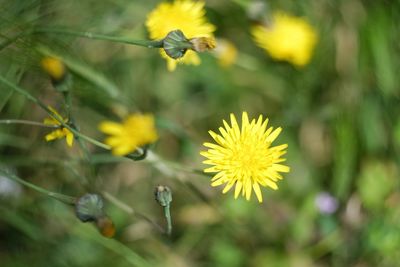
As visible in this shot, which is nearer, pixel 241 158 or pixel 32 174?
pixel 241 158

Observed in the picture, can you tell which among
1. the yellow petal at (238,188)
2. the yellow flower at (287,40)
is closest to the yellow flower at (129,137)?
the yellow petal at (238,188)

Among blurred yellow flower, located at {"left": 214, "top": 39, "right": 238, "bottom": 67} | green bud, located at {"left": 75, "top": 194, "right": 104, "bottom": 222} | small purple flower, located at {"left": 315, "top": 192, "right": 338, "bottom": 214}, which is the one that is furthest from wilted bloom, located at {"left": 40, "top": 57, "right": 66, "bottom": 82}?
small purple flower, located at {"left": 315, "top": 192, "right": 338, "bottom": 214}

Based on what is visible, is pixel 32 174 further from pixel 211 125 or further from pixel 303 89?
pixel 303 89

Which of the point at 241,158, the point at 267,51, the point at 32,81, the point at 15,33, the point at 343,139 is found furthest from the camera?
the point at 267,51

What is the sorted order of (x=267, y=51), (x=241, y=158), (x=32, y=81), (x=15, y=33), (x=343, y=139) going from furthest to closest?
(x=267, y=51) → (x=343, y=139) → (x=32, y=81) → (x=15, y=33) → (x=241, y=158)

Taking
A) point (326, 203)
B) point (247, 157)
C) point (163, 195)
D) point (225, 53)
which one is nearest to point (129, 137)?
point (163, 195)

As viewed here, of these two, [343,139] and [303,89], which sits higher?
[303,89]

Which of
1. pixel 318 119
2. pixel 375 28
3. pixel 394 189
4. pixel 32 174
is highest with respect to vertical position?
pixel 375 28

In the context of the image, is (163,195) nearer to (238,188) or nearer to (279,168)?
(238,188)

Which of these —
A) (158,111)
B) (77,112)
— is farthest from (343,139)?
(77,112)
